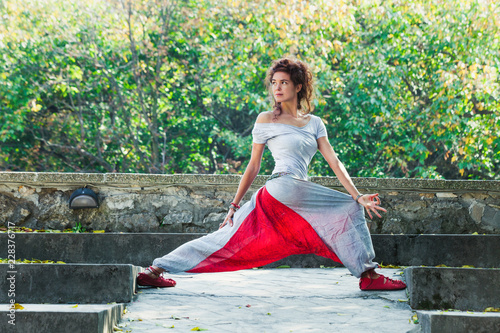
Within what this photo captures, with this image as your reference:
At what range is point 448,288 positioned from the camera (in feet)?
9.71

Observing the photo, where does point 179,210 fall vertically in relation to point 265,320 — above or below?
above

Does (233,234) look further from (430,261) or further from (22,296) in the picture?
(430,261)

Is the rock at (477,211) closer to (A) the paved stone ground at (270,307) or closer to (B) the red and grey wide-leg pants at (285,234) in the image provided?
(A) the paved stone ground at (270,307)

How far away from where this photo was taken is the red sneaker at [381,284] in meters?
3.39

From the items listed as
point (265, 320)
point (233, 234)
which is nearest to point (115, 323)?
point (265, 320)

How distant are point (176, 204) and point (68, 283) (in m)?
2.09

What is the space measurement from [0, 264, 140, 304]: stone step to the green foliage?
7.50 m

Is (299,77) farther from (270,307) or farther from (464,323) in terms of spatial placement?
(464,323)

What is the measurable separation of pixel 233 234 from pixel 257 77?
26.8 ft

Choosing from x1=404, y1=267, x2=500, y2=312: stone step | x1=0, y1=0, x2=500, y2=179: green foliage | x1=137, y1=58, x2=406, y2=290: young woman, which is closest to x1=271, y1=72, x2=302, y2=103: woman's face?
x1=137, y1=58, x2=406, y2=290: young woman

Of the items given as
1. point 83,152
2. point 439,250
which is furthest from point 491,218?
point 83,152

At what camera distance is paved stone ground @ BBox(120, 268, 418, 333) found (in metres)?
2.67

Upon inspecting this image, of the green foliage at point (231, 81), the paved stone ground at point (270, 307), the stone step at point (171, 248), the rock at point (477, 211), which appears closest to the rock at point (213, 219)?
the stone step at point (171, 248)

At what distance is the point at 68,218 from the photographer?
16.8 ft
